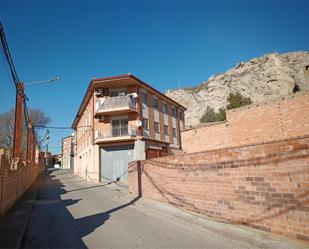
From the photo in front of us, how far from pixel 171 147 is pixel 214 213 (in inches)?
825

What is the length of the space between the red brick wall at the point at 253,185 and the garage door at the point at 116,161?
43.2 ft

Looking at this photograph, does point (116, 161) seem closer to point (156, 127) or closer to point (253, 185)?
point (156, 127)

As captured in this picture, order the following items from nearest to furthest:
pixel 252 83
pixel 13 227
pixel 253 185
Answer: pixel 253 185 < pixel 13 227 < pixel 252 83

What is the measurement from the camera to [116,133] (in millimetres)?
21750

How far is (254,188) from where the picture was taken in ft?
17.2

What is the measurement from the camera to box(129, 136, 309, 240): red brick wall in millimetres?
4375

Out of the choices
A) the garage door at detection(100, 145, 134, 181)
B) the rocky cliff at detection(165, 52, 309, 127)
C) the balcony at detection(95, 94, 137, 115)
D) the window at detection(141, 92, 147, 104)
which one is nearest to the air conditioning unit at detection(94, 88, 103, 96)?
the balcony at detection(95, 94, 137, 115)

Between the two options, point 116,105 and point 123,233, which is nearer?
point 123,233

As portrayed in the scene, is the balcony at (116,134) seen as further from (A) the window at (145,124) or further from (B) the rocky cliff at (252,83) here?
(B) the rocky cliff at (252,83)

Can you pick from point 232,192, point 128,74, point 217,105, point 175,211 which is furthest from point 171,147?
point 217,105

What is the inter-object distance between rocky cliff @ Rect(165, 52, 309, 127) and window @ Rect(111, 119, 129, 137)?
1538 inches

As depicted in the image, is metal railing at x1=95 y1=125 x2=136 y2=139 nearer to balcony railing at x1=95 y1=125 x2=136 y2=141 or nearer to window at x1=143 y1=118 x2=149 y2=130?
balcony railing at x1=95 y1=125 x2=136 y2=141

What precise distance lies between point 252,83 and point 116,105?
48.3 meters

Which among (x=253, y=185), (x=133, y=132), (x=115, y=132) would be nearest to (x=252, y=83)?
(x=133, y=132)
